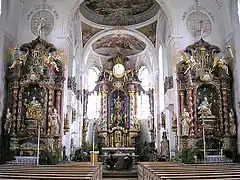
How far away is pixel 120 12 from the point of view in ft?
74.3

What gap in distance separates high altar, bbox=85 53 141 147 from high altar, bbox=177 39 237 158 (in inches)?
444

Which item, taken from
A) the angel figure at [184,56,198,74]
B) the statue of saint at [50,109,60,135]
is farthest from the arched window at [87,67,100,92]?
the angel figure at [184,56,198,74]

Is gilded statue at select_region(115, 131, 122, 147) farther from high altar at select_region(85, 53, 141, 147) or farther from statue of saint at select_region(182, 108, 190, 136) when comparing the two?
statue of saint at select_region(182, 108, 190, 136)

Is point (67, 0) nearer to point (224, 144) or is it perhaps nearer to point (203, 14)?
point (203, 14)

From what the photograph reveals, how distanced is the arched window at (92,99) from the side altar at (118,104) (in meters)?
0.82

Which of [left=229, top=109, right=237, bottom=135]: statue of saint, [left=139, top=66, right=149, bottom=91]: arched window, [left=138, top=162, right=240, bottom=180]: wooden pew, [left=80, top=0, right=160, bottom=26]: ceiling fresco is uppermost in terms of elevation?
[left=80, top=0, right=160, bottom=26]: ceiling fresco

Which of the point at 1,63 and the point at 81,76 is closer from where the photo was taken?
the point at 1,63

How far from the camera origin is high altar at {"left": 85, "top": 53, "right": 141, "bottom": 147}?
26.7 meters

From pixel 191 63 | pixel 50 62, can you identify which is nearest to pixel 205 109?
pixel 191 63

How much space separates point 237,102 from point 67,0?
10.1 m

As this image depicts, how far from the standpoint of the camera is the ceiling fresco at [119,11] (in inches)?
841

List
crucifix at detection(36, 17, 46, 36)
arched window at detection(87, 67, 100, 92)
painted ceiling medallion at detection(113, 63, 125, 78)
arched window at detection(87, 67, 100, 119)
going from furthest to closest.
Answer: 1. arched window at detection(87, 67, 100, 92)
2. arched window at detection(87, 67, 100, 119)
3. painted ceiling medallion at detection(113, 63, 125, 78)
4. crucifix at detection(36, 17, 46, 36)

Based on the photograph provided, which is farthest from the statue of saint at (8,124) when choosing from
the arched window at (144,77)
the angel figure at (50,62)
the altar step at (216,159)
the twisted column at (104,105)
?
the arched window at (144,77)

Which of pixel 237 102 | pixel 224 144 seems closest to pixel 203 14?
pixel 237 102
